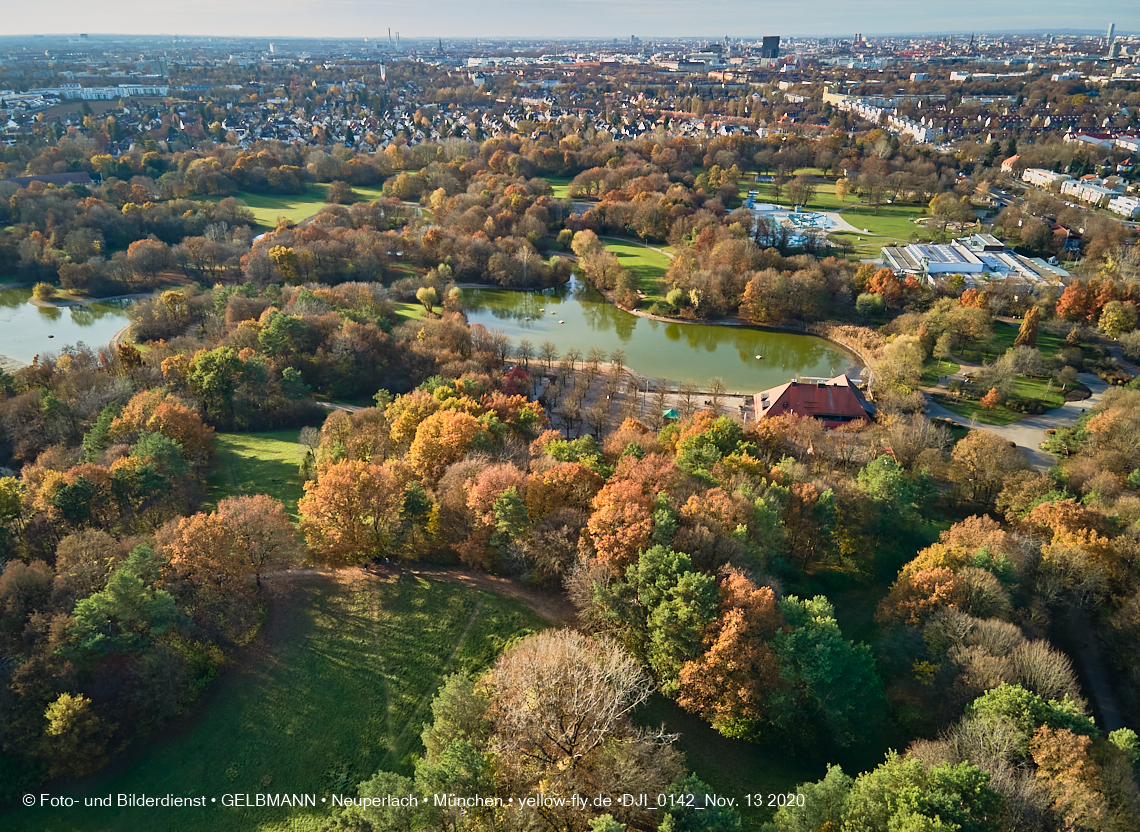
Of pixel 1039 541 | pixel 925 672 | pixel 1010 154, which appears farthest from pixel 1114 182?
pixel 925 672

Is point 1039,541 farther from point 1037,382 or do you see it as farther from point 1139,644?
point 1037,382

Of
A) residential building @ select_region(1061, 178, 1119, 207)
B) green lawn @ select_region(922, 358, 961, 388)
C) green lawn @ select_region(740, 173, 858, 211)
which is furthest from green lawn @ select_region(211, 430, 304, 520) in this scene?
residential building @ select_region(1061, 178, 1119, 207)

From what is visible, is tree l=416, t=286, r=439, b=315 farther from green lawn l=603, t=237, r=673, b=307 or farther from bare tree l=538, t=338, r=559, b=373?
green lawn l=603, t=237, r=673, b=307

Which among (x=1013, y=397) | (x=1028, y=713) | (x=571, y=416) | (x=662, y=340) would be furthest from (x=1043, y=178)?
(x=1028, y=713)

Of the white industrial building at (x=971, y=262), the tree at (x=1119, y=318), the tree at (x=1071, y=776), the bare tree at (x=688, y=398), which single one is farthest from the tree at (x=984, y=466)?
the white industrial building at (x=971, y=262)

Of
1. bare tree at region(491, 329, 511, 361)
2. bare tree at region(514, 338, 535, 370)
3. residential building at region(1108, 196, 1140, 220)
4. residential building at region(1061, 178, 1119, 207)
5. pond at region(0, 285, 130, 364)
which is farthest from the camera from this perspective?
residential building at region(1061, 178, 1119, 207)

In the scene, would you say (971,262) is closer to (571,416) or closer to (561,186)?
(571,416)

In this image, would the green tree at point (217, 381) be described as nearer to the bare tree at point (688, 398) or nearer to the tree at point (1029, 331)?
the bare tree at point (688, 398)
